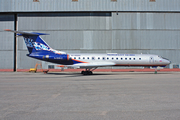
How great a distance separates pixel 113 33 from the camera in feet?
113

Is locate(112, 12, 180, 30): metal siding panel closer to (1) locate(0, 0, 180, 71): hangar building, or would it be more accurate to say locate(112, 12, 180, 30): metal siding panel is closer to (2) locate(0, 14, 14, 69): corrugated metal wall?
(1) locate(0, 0, 180, 71): hangar building

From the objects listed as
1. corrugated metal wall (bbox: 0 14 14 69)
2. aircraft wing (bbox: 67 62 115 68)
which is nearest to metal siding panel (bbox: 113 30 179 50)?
aircraft wing (bbox: 67 62 115 68)

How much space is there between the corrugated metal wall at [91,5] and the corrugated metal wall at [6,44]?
2.54 metres

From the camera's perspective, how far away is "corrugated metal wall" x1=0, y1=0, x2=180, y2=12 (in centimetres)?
3409

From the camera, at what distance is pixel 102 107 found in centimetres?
652

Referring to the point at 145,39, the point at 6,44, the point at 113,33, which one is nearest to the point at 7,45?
the point at 6,44

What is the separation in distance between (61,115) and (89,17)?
31.0 metres

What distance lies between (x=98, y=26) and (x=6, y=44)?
62.1 ft

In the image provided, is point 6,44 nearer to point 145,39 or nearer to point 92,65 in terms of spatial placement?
point 92,65

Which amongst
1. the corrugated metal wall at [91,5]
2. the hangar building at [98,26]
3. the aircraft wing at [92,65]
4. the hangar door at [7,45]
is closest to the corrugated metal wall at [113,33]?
the hangar building at [98,26]

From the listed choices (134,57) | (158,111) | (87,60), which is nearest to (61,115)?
(158,111)

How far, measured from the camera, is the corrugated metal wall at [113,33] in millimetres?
34344

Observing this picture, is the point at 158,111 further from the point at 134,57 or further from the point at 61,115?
the point at 134,57

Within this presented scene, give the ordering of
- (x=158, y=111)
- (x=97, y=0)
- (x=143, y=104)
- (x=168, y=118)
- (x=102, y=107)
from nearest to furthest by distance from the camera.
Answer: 1. (x=168, y=118)
2. (x=158, y=111)
3. (x=102, y=107)
4. (x=143, y=104)
5. (x=97, y=0)
